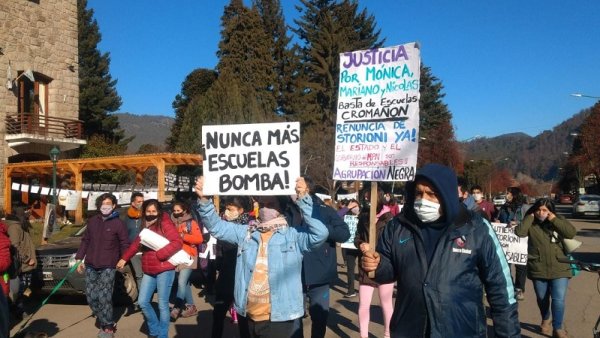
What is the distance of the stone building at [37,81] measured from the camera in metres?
25.4

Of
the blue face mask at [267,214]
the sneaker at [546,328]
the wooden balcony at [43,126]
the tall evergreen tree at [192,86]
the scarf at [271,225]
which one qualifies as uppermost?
the tall evergreen tree at [192,86]

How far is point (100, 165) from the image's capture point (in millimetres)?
24406

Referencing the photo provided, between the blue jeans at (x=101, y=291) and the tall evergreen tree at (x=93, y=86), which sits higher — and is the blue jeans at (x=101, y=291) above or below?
below

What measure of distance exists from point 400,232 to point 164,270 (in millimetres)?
4160

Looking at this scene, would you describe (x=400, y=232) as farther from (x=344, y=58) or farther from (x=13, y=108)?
(x=13, y=108)

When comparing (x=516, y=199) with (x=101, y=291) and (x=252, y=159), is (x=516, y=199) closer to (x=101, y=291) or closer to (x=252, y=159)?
(x=252, y=159)

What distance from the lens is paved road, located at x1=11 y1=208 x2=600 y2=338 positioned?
8.01 meters

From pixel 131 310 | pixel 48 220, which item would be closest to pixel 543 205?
pixel 131 310

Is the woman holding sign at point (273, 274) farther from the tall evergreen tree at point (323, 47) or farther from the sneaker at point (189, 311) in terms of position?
the tall evergreen tree at point (323, 47)

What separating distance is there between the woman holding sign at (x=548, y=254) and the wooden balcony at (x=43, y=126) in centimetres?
2357

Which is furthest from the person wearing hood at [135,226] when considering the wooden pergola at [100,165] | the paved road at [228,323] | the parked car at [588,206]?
the parked car at [588,206]

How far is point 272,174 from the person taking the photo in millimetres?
5238

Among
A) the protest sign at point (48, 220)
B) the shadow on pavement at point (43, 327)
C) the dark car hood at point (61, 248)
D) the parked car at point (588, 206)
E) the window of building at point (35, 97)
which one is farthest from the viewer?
the parked car at point (588, 206)

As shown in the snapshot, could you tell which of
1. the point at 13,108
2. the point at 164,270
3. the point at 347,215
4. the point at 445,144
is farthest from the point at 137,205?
the point at 445,144
